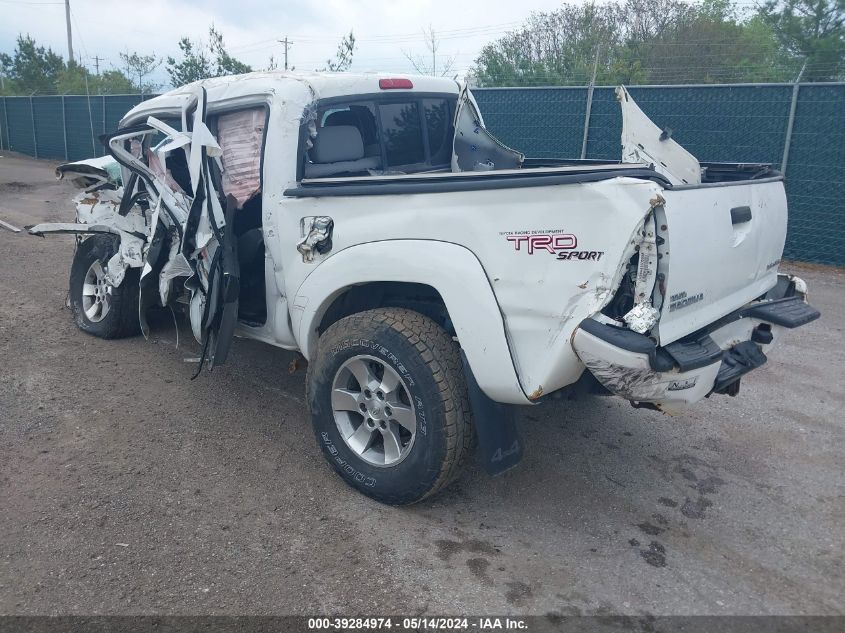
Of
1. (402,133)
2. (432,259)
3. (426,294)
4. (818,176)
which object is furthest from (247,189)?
(818,176)

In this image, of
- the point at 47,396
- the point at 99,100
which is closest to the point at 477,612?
the point at 47,396

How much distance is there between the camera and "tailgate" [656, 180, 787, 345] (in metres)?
2.90

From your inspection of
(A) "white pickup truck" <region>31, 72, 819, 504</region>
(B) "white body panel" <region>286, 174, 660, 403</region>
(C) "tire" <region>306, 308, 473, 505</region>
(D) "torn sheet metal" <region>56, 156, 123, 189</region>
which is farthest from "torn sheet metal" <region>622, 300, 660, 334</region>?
(D) "torn sheet metal" <region>56, 156, 123, 189</region>

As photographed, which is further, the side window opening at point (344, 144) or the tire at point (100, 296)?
the tire at point (100, 296)

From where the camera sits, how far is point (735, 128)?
380 inches

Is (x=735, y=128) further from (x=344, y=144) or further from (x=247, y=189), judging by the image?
(x=247, y=189)

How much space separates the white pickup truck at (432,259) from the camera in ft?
9.55

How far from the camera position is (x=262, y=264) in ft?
14.7

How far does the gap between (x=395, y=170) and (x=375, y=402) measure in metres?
1.71

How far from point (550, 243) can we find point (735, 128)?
7935 mm

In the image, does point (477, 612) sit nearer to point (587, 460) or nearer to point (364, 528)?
point (364, 528)

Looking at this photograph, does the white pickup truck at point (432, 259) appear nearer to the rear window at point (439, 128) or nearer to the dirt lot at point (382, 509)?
the rear window at point (439, 128)

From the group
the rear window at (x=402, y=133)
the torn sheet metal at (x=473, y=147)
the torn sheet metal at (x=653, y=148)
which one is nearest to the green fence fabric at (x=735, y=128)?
the torn sheet metal at (x=473, y=147)

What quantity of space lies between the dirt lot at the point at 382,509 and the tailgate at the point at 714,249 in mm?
1062
